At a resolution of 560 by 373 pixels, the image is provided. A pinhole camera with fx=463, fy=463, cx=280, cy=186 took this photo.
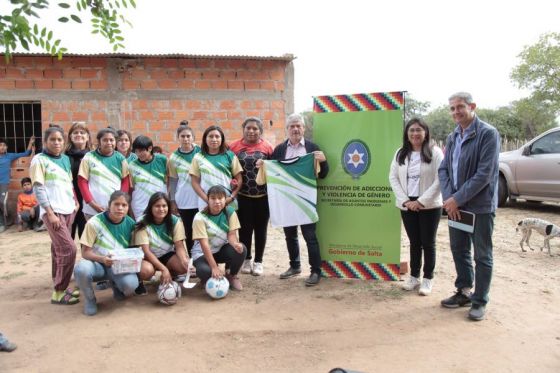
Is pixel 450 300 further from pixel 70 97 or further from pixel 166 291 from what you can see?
pixel 70 97

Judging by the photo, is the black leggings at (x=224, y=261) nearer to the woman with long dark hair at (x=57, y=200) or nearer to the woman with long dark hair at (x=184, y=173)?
the woman with long dark hair at (x=184, y=173)

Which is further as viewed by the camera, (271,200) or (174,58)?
(174,58)

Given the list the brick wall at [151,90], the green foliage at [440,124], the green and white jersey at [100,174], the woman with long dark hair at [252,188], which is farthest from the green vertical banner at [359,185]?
the green foliage at [440,124]

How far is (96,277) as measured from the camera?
4.28 meters

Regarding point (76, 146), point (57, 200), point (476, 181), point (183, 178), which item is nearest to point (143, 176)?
point (183, 178)

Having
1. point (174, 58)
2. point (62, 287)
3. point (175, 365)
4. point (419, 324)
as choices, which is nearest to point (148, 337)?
point (175, 365)

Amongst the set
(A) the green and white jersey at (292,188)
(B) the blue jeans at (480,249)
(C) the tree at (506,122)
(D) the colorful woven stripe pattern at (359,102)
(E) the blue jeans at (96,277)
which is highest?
(C) the tree at (506,122)

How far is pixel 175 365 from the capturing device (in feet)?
10.4

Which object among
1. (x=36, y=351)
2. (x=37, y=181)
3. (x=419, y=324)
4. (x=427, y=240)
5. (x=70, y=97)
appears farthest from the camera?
(x=70, y=97)

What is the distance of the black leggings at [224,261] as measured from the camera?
4.62 metres

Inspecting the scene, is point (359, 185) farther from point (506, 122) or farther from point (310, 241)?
point (506, 122)

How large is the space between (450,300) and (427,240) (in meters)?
0.59

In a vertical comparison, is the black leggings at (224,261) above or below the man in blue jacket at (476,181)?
below

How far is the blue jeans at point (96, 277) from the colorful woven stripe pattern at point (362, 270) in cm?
210
